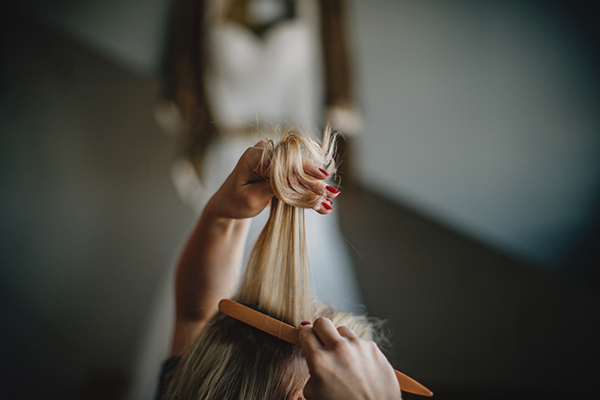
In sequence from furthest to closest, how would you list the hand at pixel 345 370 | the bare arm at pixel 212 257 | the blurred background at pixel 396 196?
1. the blurred background at pixel 396 196
2. the bare arm at pixel 212 257
3. the hand at pixel 345 370

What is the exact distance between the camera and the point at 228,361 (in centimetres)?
40

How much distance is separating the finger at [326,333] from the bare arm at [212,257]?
184mm

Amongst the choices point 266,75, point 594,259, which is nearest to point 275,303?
point 266,75

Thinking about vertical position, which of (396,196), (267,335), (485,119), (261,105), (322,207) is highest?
(485,119)

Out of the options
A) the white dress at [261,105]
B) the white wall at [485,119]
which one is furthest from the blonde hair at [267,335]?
the white wall at [485,119]

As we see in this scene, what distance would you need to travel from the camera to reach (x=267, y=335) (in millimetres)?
408

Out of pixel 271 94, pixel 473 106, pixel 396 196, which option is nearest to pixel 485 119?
pixel 473 106

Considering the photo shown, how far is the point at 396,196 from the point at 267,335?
88 cm

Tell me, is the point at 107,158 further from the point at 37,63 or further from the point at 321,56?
the point at 321,56

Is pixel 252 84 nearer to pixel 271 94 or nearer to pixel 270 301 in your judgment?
pixel 271 94

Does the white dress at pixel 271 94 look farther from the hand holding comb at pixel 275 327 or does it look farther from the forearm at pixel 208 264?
the hand holding comb at pixel 275 327

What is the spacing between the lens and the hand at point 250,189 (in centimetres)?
36

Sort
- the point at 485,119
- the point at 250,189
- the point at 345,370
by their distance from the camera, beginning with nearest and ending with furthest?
the point at 345,370 < the point at 250,189 < the point at 485,119

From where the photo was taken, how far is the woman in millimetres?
309
